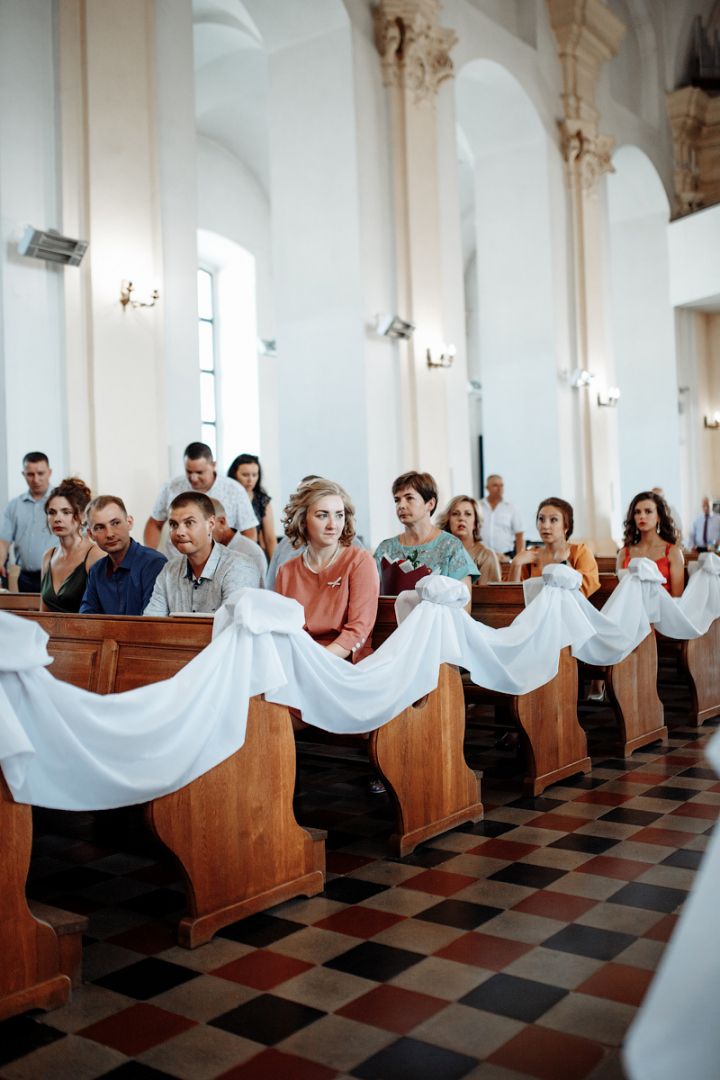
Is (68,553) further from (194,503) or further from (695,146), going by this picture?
(695,146)

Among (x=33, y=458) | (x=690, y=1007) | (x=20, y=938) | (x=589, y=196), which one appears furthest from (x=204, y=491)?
(x=589, y=196)

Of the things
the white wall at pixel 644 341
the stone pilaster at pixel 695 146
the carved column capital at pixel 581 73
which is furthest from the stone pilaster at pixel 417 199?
the stone pilaster at pixel 695 146

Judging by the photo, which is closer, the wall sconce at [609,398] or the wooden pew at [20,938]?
the wooden pew at [20,938]

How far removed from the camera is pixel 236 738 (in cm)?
294

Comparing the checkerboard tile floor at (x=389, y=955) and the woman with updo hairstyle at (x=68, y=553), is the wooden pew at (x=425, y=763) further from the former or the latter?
the woman with updo hairstyle at (x=68, y=553)

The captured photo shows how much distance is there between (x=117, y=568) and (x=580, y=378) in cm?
942

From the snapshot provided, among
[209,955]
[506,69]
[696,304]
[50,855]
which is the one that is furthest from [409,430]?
[696,304]

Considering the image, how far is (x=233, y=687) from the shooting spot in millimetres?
2963

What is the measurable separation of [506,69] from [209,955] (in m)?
11.2

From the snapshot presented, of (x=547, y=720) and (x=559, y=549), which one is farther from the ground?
(x=559, y=549)

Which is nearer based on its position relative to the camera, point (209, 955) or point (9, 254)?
point (209, 955)

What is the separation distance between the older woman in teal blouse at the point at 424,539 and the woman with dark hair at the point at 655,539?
73.7 inches

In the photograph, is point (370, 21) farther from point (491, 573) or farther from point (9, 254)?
point (491, 573)

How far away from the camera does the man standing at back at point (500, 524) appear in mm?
9945
